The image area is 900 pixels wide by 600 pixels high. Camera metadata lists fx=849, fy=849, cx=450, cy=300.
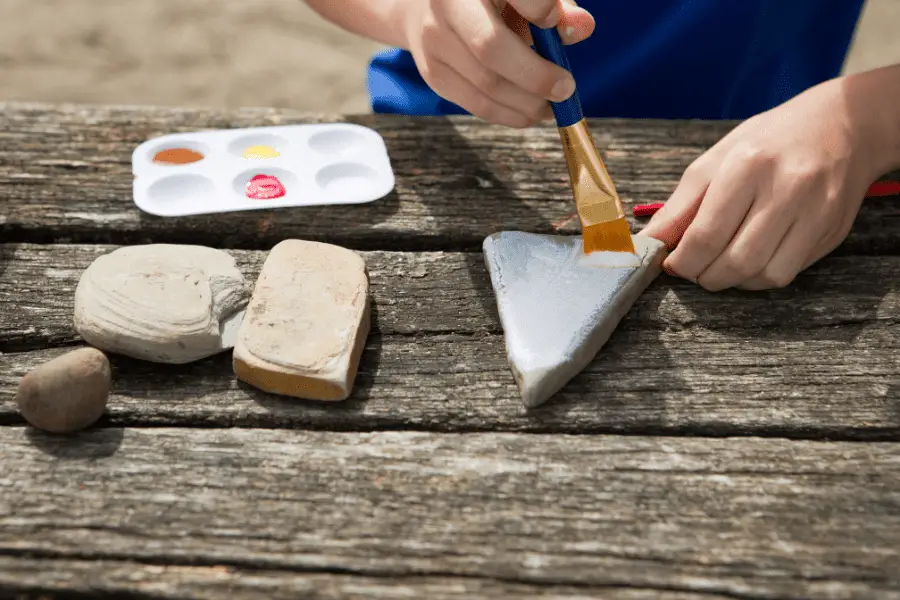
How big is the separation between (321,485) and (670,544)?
290 mm

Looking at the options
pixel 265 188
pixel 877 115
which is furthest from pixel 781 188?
pixel 265 188

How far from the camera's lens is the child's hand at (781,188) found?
3.02ft

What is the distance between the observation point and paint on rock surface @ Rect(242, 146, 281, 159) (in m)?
1.10

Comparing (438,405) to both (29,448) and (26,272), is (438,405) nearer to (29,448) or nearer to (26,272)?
(29,448)

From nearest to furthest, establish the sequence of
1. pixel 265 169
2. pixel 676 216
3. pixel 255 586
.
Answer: pixel 255 586 < pixel 676 216 < pixel 265 169

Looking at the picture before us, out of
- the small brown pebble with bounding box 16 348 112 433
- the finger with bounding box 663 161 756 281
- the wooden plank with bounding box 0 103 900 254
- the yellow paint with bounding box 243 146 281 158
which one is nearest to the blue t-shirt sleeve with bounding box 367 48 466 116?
the wooden plank with bounding box 0 103 900 254

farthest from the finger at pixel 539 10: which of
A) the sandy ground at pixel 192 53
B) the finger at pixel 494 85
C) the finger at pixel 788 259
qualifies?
the sandy ground at pixel 192 53

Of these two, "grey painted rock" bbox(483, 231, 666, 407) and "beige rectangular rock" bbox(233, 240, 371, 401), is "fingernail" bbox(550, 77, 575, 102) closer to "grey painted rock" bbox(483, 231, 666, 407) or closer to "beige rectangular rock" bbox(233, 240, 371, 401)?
"grey painted rock" bbox(483, 231, 666, 407)

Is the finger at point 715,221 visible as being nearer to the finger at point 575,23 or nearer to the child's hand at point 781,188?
the child's hand at point 781,188

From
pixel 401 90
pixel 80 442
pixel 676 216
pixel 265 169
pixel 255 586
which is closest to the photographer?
pixel 255 586

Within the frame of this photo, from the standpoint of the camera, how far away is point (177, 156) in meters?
→ 1.09

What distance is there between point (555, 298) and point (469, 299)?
0.10m

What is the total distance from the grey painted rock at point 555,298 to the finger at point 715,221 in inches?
1.1

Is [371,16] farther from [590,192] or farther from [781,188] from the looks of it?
[781,188]
